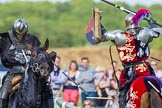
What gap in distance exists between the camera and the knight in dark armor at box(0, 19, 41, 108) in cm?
1580

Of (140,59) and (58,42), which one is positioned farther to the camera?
(58,42)

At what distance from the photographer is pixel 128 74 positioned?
48.7ft

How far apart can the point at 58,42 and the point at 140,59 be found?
51.1 meters

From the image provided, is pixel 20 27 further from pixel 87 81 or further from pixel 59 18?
pixel 59 18

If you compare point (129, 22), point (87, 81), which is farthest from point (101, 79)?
point (129, 22)

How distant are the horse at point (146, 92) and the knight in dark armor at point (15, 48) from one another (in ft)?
8.10

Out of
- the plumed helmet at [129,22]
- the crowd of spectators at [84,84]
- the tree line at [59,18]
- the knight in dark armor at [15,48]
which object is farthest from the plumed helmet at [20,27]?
the tree line at [59,18]

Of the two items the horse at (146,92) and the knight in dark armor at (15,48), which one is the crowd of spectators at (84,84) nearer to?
the knight in dark armor at (15,48)

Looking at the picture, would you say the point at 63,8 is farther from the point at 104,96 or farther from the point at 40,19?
the point at 104,96

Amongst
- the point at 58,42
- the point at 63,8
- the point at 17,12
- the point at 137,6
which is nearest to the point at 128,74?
the point at 137,6

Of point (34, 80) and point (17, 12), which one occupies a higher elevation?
point (17, 12)

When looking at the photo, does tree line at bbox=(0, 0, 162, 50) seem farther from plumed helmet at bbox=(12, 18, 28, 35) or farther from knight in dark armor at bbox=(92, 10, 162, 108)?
knight in dark armor at bbox=(92, 10, 162, 108)

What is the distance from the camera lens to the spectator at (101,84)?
22109 millimetres

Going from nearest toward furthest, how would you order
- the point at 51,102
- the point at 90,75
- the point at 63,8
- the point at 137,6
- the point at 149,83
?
the point at 149,83 → the point at 51,102 → the point at 90,75 → the point at 137,6 → the point at 63,8
